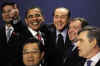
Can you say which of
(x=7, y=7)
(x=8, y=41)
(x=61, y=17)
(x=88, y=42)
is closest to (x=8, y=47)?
(x=8, y=41)

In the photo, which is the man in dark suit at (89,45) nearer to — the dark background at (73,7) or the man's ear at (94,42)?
the man's ear at (94,42)

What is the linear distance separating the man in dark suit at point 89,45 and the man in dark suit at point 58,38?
0.15 m

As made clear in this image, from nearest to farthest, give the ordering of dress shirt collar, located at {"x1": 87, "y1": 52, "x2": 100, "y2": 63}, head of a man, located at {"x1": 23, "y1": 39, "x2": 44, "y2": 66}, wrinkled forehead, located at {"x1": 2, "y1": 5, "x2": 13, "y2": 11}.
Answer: dress shirt collar, located at {"x1": 87, "y1": 52, "x2": 100, "y2": 63} → head of a man, located at {"x1": 23, "y1": 39, "x2": 44, "y2": 66} → wrinkled forehead, located at {"x1": 2, "y1": 5, "x2": 13, "y2": 11}

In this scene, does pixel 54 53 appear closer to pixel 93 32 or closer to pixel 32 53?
pixel 32 53

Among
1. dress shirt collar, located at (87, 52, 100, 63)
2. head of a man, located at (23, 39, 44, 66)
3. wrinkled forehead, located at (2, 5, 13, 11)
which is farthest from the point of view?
wrinkled forehead, located at (2, 5, 13, 11)

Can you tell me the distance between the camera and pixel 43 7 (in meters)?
1.26

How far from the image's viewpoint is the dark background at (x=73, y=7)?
1.22 meters

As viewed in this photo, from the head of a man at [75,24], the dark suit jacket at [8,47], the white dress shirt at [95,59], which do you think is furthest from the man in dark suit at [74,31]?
the dark suit jacket at [8,47]

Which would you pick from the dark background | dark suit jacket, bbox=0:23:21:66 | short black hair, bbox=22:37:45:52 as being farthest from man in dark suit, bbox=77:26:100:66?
dark suit jacket, bbox=0:23:21:66

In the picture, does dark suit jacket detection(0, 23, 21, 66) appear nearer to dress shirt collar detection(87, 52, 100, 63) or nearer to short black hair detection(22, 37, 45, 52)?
short black hair detection(22, 37, 45, 52)

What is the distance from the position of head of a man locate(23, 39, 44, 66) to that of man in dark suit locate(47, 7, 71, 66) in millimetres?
84

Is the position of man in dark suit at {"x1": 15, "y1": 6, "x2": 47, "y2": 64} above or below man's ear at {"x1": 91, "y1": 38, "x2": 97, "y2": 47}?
above

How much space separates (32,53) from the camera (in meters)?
1.16

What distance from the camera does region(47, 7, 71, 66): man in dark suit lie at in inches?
48.5
